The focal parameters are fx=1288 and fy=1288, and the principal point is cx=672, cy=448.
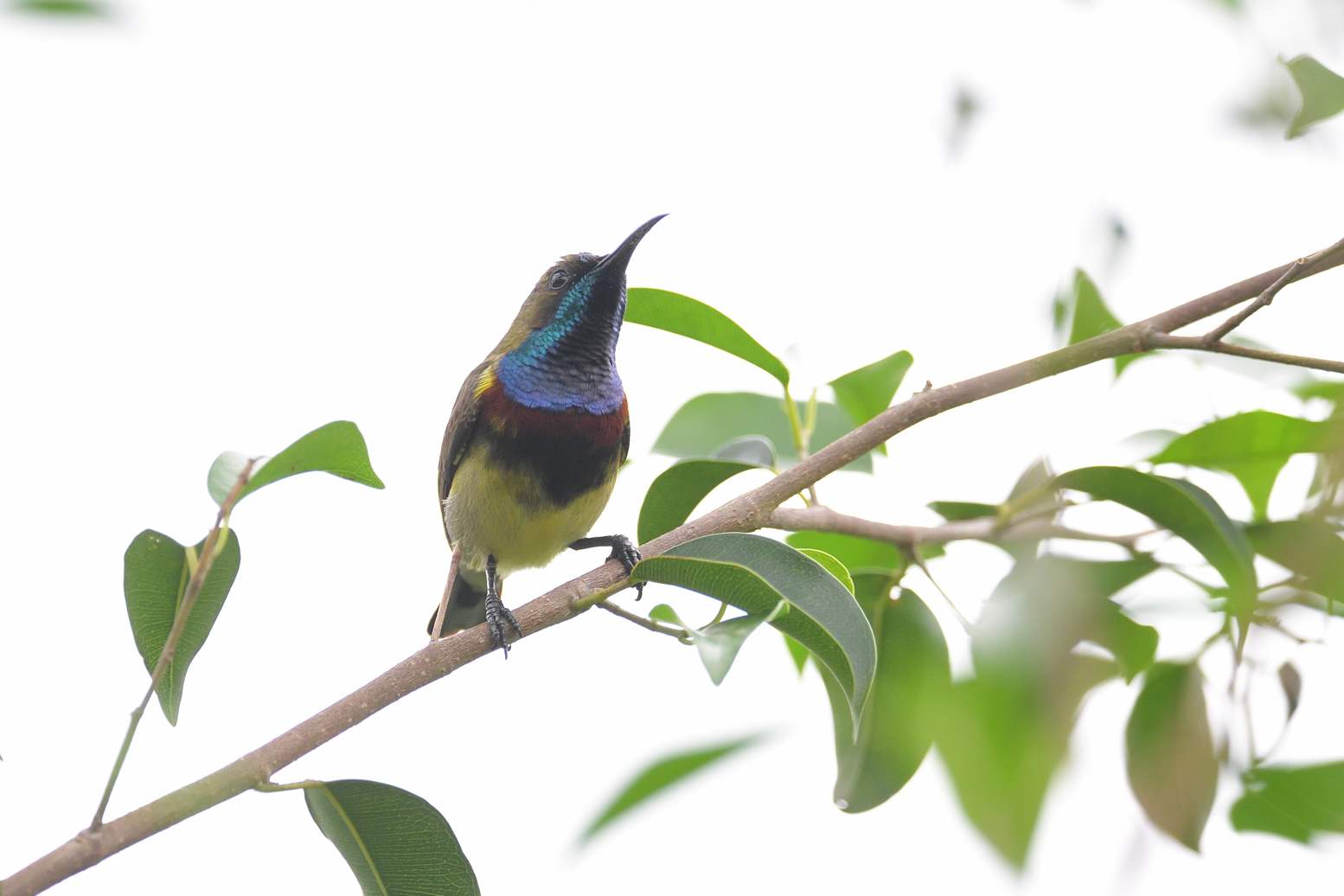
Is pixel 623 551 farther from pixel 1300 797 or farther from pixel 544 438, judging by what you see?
pixel 1300 797

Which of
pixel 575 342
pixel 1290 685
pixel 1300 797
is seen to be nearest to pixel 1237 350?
pixel 1290 685

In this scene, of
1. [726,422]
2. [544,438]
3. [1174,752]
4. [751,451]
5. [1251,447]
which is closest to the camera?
[1174,752]

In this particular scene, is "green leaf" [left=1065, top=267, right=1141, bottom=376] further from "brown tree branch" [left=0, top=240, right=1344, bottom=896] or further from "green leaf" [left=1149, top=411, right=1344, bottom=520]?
"brown tree branch" [left=0, top=240, right=1344, bottom=896]

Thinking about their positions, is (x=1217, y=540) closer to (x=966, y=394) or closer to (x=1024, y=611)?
(x=1024, y=611)

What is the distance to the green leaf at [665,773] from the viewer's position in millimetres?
2307

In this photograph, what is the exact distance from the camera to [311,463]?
6.66 feet

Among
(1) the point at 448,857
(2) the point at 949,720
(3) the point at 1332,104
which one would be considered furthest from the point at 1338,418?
(1) the point at 448,857

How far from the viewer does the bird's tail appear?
174 inches

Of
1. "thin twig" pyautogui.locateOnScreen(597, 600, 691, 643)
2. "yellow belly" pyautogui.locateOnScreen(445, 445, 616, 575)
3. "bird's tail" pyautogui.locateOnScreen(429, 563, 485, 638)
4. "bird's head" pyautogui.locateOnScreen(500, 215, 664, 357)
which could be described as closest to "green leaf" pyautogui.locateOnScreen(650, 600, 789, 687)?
"thin twig" pyautogui.locateOnScreen(597, 600, 691, 643)

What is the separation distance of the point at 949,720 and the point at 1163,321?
85cm

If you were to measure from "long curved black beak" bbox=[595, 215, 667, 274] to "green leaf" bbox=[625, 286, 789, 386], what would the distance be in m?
0.99

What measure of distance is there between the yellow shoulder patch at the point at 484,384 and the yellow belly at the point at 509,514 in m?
0.17

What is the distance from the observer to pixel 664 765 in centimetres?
232

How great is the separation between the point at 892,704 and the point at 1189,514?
0.67 metres
